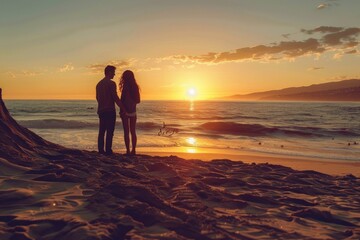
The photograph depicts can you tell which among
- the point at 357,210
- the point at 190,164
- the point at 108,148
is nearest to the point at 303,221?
the point at 357,210

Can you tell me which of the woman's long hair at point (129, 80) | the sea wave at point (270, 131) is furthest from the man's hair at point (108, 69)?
the sea wave at point (270, 131)

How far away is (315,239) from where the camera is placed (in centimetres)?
380

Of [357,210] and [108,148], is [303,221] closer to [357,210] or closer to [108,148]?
[357,210]

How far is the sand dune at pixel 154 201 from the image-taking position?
371cm

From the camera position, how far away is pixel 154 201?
459 cm

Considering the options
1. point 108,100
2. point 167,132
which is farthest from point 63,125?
point 108,100

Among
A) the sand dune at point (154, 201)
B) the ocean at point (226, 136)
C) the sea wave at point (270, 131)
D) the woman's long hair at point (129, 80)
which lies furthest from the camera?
the sea wave at point (270, 131)

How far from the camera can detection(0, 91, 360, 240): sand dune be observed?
3705 mm

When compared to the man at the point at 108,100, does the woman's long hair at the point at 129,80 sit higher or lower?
higher

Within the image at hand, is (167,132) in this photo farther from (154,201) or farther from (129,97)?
(154,201)

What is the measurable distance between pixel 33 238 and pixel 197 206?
208 cm

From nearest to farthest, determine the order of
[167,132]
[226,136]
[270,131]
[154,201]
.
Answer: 1. [154,201]
2. [226,136]
3. [167,132]
4. [270,131]

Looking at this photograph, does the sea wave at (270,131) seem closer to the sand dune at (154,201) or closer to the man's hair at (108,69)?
the man's hair at (108,69)

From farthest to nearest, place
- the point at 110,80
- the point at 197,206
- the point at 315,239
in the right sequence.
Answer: the point at 110,80 < the point at 197,206 < the point at 315,239
